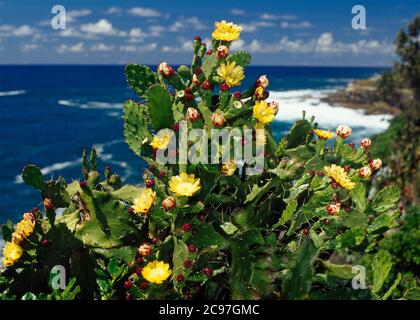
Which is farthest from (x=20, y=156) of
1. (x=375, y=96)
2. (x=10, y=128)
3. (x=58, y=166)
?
(x=375, y=96)

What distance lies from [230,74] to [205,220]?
0.73 metres

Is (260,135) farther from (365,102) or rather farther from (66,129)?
(365,102)

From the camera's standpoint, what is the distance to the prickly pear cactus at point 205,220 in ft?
7.61

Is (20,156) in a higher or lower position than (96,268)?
lower

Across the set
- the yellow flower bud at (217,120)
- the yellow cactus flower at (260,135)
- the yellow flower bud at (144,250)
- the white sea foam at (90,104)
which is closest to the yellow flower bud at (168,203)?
the yellow flower bud at (144,250)

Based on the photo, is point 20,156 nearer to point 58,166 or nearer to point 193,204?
point 58,166

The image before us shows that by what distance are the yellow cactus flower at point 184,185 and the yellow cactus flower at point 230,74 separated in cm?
57

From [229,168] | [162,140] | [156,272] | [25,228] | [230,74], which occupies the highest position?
[230,74]

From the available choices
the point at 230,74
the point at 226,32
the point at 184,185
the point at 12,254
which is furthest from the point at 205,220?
the point at 226,32

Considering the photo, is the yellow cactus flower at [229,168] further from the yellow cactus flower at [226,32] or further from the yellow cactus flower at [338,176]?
the yellow cactus flower at [226,32]

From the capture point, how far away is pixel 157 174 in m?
2.47

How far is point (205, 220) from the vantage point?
8.09ft

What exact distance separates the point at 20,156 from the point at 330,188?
46.6 m

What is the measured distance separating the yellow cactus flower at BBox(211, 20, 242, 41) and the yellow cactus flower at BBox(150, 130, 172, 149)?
606mm
